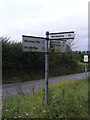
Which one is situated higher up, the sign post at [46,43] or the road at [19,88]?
the sign post at [46,43]

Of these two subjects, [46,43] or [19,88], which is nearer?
[46,43]

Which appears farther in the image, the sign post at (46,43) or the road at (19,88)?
the road at (19,88)

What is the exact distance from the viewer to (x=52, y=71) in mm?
29047

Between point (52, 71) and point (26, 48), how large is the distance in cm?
2361

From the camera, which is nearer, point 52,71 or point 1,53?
point 1,53

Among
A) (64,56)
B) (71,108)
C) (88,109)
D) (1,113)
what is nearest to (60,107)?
(71,108)

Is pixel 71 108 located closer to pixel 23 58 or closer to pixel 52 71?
pixel 23 58

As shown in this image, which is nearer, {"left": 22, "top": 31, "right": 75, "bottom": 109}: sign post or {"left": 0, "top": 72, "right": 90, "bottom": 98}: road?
{"left": 22, "top": 31, "right": 75, "bottom": 109}: sign post

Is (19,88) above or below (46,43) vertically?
below

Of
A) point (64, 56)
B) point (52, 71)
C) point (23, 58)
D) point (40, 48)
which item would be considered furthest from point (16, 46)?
point (40, 48)

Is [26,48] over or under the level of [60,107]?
over

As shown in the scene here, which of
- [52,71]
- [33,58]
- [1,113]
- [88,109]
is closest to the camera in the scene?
[1,113]

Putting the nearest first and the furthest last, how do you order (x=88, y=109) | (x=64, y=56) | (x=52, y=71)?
(x=88, y=109) < (x=52, y=71) < (x=64, y=56)

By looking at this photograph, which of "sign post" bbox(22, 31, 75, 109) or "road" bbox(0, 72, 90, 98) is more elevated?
"sign post" bbox(22, 31, 75, 109)
